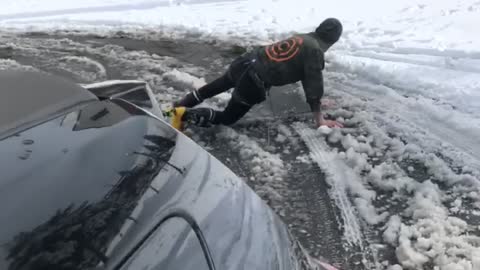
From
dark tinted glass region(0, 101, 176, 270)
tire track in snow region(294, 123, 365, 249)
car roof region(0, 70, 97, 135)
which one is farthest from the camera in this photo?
tire track in snow region(294, 123, 365, 249)

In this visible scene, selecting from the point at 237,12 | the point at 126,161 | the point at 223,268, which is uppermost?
the point at 126,161

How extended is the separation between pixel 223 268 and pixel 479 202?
2.65 m

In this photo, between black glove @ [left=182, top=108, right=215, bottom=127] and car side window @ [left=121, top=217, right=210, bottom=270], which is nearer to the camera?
car side window @ [left=121, top=217, right=210, bottom=270]

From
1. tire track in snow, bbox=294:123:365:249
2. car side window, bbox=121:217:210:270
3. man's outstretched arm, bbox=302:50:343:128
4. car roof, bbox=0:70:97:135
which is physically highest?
car roof, bbox=0:70:97:135

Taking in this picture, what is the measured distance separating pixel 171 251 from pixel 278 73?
11.4ft

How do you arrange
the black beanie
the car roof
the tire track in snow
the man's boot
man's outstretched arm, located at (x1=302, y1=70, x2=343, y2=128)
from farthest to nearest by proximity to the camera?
the man's boot
the black beanie
man's outstretched arm, located at (x1=302, y1=70, x2=343, y2=128)
the tire track in snow
the car roof

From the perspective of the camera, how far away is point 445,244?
3.50 meters

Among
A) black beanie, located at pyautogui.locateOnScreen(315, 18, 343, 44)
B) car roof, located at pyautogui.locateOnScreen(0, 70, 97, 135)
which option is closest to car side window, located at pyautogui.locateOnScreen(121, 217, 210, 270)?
car roof, located at pyautogui.locateOnScreen(0, 70, 97, 135)

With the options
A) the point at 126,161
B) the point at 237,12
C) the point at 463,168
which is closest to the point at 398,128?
the point at 463,168

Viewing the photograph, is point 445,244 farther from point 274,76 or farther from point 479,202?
point 274,76

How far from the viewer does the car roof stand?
209 cm

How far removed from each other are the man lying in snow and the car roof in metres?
2.68

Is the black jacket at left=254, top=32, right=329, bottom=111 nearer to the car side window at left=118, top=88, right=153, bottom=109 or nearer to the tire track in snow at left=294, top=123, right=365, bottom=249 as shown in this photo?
the tire track in snow at left=294, top=123, right=365, bottom=249

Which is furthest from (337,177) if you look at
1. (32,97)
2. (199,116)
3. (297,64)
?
(32,97)
